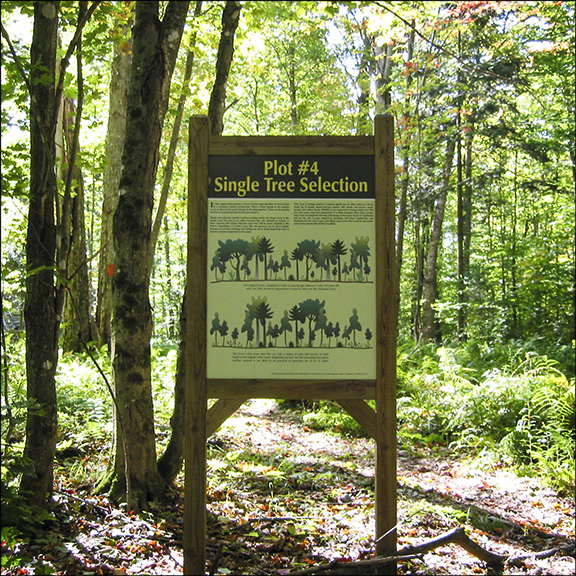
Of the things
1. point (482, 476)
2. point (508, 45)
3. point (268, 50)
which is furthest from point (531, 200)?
point (482, 476)

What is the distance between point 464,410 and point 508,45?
35.1 ft

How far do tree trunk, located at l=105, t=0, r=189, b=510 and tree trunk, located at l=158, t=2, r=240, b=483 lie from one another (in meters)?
0.37

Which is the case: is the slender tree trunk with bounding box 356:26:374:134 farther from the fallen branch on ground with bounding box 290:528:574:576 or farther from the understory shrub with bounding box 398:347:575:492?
the fallen branch on ground with bounding box 290:528:574:576

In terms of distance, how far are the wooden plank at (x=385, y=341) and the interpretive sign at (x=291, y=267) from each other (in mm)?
51

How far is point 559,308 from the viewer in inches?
494

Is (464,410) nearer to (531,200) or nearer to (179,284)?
(179,284)

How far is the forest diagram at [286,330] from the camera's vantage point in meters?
3.20

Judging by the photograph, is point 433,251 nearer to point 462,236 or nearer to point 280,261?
point 462,236

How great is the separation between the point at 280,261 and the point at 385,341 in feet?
2.68

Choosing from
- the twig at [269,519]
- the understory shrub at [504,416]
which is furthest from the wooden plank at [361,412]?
the understory shrub at [504,416]

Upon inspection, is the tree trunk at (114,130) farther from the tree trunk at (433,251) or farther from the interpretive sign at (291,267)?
the tree trunk at (433,251)

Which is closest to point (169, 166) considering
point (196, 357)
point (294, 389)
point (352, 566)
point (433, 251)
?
point (196, 357)

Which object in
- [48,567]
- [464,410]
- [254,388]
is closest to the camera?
[48,567]

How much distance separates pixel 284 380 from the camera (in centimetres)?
316
